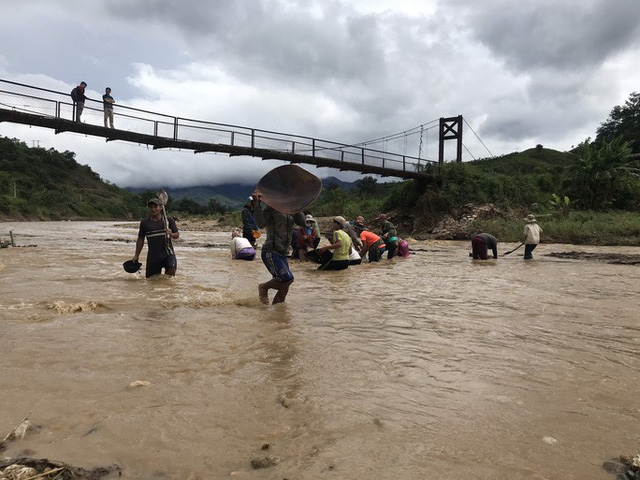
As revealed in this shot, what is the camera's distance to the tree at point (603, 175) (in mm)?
26922

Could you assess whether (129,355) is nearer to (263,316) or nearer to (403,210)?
(263,316)

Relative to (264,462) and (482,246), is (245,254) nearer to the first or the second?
(482,246)

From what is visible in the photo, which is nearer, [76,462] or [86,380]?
[76,462]

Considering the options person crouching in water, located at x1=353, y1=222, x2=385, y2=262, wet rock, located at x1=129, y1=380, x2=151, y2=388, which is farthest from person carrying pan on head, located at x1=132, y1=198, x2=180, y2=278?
person crouching in water, located at x1=353, y1=222, x2=385, y2=262

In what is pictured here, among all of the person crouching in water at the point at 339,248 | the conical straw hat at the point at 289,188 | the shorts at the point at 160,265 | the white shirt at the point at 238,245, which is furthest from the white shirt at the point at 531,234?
the shorts at the point at 160,265

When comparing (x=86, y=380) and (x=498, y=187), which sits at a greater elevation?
(x=498, y=187)

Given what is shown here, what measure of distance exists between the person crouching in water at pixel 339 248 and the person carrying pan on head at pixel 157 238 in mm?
3463

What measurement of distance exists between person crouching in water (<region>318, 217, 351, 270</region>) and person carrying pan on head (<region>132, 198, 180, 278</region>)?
136 inches

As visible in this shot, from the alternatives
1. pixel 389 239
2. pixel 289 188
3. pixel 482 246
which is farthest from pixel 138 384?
pixel 482 246

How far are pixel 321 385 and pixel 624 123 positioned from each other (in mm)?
64134

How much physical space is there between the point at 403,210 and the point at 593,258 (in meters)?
18.9

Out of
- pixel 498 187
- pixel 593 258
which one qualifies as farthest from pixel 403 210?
pixel 593 258

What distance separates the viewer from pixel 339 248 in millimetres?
9805

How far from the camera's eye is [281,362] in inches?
137
